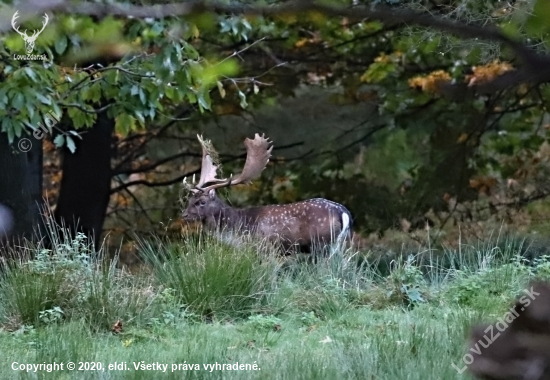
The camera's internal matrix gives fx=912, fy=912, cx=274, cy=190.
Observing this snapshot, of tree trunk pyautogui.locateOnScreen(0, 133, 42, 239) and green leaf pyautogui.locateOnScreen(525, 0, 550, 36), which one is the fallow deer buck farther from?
green leaf pyautogui.locateOnScreen(525, 0, 550, 36)

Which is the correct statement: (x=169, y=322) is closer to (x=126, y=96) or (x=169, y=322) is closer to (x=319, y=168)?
(x=126, y=96)

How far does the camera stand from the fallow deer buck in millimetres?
10297

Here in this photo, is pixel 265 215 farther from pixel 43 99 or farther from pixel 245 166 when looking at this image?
pixel 43 99

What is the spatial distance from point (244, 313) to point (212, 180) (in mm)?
3585

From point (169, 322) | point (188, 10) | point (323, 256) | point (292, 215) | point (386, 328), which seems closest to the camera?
point (188, 10)

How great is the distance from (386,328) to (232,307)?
1977 mm

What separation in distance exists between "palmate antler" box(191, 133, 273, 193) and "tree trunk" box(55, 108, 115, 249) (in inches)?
106

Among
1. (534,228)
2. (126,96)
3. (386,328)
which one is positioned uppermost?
(126,96)

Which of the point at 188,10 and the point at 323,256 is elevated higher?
the point at 188,10

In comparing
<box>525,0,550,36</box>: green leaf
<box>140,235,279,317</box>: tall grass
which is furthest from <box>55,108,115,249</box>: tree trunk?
<box>525,0,550,36</box>: green leaf

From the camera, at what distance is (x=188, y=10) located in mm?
1547

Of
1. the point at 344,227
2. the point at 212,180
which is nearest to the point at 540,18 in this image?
the point at 344,227

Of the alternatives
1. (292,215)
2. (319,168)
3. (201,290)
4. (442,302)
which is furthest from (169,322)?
(319,168)

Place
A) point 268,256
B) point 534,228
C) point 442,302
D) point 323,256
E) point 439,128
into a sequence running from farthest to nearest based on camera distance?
point 439,128
point 534,228
point 323,256
point 268,256
point 442,302
